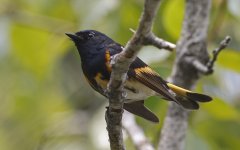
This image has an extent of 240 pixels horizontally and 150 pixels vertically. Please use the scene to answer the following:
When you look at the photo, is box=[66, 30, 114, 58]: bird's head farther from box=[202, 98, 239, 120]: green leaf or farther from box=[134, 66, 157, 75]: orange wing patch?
A: box=[202, 98, 239, 120]: green leaf

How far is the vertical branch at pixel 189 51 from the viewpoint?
324cm

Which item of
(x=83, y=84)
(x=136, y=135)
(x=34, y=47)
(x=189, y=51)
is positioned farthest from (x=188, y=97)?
(x=83, y=84)

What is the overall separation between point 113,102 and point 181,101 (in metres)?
0.91

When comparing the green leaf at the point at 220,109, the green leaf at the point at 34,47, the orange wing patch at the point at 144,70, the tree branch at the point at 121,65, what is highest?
the green leaf at the point at 34,47

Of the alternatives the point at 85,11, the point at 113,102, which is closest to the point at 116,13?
the point at 85,11

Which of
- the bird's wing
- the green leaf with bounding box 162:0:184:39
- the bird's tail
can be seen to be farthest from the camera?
the green leaf with bounding box 162:0:184:39

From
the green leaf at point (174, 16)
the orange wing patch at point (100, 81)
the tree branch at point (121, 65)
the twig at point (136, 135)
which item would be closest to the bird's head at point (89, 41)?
the orange wing patch at point (100, 81)

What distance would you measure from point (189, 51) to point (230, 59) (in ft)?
0.66

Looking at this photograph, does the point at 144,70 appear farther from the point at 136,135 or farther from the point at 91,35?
the point at 136,135

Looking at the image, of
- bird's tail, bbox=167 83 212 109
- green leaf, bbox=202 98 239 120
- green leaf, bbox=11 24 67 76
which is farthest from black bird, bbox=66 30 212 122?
green leaf, bbox=11 24 67 76

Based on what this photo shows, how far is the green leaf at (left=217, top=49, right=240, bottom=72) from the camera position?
3.27 meters

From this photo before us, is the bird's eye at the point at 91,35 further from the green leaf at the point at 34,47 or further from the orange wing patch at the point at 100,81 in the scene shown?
the green leaf at the point at 34,47

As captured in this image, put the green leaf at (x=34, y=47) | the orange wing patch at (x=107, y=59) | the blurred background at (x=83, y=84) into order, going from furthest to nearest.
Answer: the green leaf at (x=34, y=47)
the blurred background at (x=83, y=84)
the orange wing patch at (x=107, y=59)

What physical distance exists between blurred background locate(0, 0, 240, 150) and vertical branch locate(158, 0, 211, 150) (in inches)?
3.0
